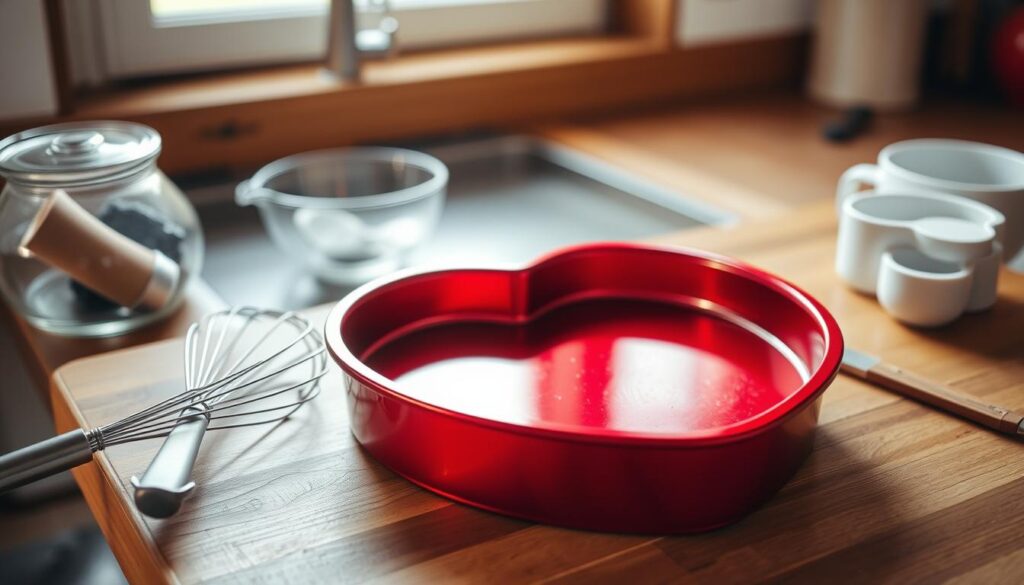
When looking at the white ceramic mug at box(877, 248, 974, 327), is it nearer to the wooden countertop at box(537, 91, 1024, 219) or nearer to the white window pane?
the wooden countertop at box(537, 91, 1024, 219)

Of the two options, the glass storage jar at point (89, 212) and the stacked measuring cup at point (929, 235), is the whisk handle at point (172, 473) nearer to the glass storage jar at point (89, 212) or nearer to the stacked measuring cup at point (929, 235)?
the glass storage jar at point (89, 212)

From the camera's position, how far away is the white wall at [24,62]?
3.29 feet

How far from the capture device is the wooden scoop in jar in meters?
0.74

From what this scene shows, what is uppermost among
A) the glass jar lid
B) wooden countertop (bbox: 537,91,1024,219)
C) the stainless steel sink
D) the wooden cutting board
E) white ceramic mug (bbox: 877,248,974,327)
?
the glass jar lid

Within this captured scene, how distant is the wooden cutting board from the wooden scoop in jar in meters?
0.08

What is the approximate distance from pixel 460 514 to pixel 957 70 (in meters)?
1.35

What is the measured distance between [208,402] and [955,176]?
2.32 feet

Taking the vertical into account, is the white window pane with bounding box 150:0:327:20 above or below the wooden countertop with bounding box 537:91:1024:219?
above

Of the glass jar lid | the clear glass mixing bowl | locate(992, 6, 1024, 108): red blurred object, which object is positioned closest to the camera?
the glass jar lid

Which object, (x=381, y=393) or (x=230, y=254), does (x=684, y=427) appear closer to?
(x=381, y=393)

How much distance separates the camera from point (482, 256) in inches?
43.6

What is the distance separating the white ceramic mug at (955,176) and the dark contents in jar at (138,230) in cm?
59

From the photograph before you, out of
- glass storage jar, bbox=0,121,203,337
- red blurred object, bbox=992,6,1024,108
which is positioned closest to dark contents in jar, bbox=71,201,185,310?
glass storage jar, bbox=0,121,203,337

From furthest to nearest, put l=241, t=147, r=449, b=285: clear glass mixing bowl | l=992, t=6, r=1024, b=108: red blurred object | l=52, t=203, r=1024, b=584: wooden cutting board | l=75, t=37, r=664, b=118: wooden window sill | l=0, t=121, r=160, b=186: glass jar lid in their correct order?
1. l=992, t=6, r=1024, b=108: red blurred object
2. l=75, t=37, r=664, b=118: wooden window sill
3. l=241, t=147, r=449, b=285: clear glass mixing bowl
4. l=0, t=121, r=160, b=186: glass jar lid
5. l=52, t=203, r=1024, b=584: wooden cutting board
